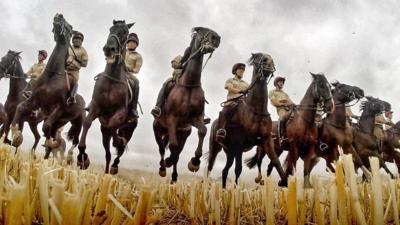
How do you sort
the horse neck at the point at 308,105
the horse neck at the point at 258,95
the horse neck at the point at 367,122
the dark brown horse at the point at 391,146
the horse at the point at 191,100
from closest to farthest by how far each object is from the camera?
the horse at the point at 191,100, the horse neck at the point at 258,95, the horse neck at the point at 308,105, the horse neck at the point at 367,122, the dark brown horse at the point at 391,146

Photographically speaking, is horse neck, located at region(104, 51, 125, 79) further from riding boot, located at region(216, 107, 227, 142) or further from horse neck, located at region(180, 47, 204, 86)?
riding boot, located at region(216, 107, 227, 142)

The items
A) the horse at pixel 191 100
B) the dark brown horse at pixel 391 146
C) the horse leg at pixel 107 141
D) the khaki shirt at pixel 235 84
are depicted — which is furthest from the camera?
the dark brown horse at pixel 391 146

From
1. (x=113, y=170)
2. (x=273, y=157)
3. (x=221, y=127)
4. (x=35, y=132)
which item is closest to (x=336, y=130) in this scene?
(x=273, y=157)

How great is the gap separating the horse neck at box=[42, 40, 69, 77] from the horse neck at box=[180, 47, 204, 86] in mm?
3636

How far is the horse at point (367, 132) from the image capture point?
15.6 metres

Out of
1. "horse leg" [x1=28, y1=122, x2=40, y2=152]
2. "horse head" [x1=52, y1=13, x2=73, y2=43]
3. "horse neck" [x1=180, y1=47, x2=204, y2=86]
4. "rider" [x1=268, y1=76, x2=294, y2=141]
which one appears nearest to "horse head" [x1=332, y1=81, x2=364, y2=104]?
"rider" [x1=268, y1=76, x2=294, y2=141]

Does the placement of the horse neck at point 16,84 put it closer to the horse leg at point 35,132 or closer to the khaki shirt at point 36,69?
the khaki shirt at point 36,69

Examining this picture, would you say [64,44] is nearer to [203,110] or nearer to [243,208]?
[203,110]

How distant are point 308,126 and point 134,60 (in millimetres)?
5666

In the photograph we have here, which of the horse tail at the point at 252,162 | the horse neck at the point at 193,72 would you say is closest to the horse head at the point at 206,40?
the horse neck at the point at 193,72

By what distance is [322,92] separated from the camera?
12.2 meters

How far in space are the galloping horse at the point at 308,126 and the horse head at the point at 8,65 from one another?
10.0 meters

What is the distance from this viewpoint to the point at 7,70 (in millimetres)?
14414

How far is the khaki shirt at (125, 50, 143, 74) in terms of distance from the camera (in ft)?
40.1
